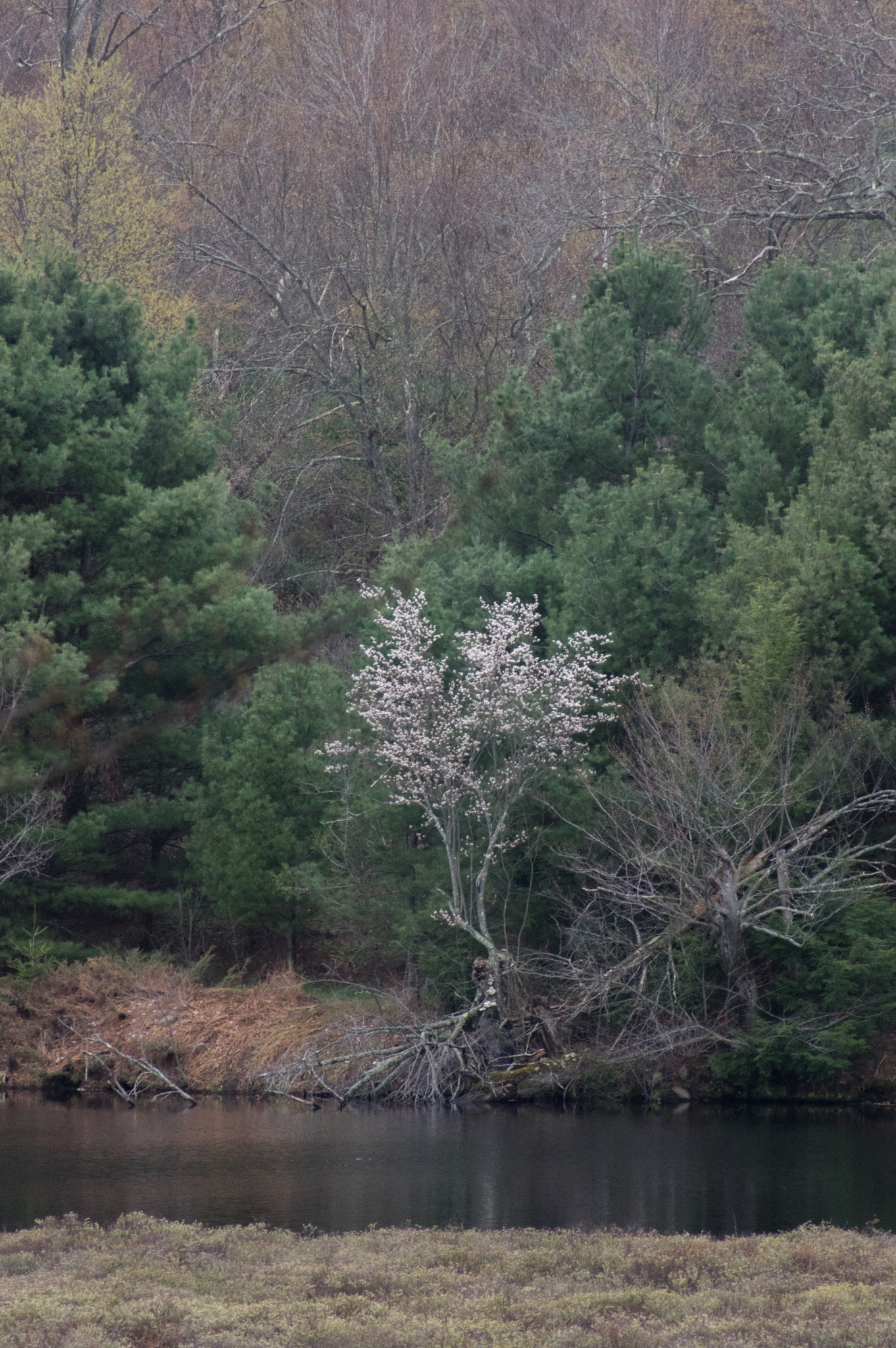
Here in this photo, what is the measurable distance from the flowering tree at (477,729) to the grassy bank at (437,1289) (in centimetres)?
1016

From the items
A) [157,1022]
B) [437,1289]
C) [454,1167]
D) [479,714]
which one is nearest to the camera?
[437,1289]

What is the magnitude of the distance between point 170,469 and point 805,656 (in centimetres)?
1271

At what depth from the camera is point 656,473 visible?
25531 mm

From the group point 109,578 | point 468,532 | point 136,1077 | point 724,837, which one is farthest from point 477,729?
point 136,1077

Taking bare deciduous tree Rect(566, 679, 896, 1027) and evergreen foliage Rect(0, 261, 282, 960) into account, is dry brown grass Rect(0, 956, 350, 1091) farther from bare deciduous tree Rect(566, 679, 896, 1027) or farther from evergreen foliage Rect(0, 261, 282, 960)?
bare deciduous tree Rect(566, 679, 896, 1027)

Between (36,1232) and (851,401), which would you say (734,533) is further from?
(36,1232)

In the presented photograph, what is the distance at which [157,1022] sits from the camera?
24.4m

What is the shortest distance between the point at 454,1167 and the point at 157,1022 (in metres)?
9.38

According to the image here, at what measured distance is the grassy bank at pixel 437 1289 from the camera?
9672mm

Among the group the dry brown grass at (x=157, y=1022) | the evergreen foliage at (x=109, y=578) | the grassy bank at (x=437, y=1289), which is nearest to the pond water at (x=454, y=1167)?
the grassy bank at (x=437, y=1289)

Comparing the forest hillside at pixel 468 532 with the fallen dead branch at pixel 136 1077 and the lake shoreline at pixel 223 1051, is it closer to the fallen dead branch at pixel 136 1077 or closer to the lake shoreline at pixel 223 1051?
the lake shoreline at pixel 223 1051

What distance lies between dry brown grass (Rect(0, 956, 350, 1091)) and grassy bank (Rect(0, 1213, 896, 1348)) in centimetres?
1085

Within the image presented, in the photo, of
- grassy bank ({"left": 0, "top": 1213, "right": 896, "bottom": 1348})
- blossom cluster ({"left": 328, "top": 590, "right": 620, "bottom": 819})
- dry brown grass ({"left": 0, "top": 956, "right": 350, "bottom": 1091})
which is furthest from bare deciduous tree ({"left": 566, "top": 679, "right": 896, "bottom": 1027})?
grassy bank ({"left": 0, "top": 1213, "right": 896, "bottom": 1348})

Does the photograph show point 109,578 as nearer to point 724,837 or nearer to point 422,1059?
point 422,1059
